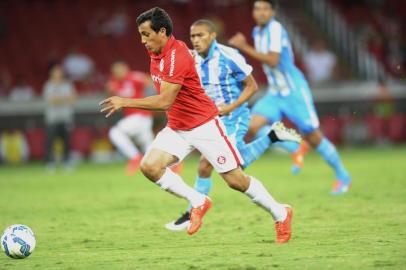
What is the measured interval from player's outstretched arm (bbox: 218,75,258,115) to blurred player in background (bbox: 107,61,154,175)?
319 inches

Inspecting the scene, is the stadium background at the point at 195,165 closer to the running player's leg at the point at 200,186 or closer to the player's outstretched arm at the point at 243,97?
the running player's leg at the point at 200,186

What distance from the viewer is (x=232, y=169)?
27.4 ft

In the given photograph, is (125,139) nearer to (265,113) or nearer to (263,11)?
(265,113)

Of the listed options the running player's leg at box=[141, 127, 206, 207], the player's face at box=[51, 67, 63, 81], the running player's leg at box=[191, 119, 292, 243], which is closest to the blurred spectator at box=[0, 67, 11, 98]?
the player's face at box=[51, 67, 63, 81]

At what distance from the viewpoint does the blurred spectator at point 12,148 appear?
22.4 meters

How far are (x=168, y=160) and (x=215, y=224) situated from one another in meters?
1.65

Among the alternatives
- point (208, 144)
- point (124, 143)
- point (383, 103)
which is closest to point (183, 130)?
point (208, 144)

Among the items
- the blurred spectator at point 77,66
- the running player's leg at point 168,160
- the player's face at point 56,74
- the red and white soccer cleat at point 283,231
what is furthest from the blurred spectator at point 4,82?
the red and white soccer cleat at point 283,231

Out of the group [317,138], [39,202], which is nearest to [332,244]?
[317,138]

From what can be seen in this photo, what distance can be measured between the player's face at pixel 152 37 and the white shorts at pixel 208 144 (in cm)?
94

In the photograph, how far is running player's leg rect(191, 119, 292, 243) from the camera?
8359 mm

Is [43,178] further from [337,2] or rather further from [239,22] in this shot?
[337,2]

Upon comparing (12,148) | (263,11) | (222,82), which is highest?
(263,11)

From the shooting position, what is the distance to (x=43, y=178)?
17.9 m
